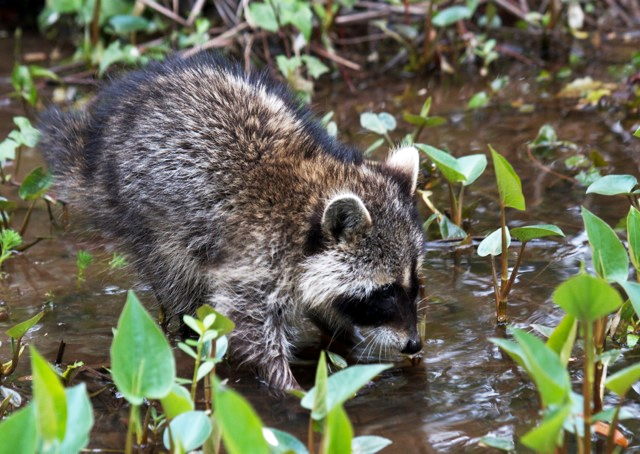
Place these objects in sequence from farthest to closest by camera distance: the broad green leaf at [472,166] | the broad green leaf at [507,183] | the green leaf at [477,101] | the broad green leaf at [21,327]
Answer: the green leaf at [477,101]
the broad green leaf at [472,166]
the broad green leaf at [507,183]
the broad green leaf at [21,327]

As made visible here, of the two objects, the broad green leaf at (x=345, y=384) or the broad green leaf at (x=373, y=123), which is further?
the broad green leaf at (x=373, y=123)

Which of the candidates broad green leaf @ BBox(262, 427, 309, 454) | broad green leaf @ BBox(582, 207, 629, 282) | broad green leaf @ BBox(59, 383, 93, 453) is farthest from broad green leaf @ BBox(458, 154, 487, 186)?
broad green leaf @ BBox(59, 383, 93, 453)

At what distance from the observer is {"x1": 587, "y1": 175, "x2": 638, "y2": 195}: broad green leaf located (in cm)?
466

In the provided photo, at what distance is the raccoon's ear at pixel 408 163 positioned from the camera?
5.04 meters

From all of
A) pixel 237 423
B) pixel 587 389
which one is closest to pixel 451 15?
pixel 587 389

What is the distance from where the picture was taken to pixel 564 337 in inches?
137

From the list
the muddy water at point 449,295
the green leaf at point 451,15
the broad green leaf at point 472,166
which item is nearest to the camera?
the muddy water at point 449,295

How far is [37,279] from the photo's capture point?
5684 millimetres

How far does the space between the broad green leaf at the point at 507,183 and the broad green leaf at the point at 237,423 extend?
2094mm

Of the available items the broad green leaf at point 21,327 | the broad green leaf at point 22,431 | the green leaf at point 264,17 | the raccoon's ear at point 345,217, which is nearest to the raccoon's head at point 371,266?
the raccoon's ear at point 345,217

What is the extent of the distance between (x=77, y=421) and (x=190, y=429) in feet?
1.34

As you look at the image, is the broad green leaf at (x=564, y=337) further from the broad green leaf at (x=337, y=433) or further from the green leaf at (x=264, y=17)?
the green leaf at (x=264, y=17)

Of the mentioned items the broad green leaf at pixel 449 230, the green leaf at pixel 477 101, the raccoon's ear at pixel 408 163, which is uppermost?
the raccoon's ear at pixel 408 163

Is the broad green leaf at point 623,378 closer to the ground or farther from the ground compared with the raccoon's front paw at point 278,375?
farther from the ground
